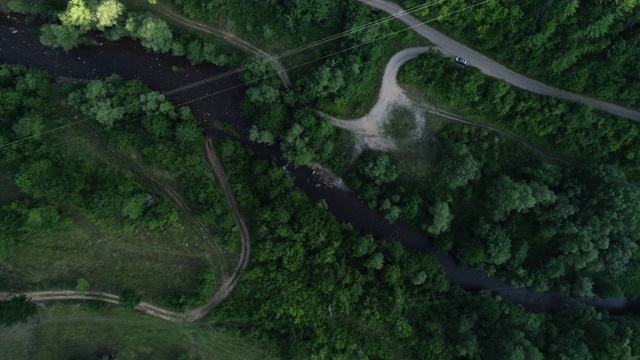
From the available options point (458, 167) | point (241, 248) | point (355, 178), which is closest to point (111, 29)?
point (241, 248)

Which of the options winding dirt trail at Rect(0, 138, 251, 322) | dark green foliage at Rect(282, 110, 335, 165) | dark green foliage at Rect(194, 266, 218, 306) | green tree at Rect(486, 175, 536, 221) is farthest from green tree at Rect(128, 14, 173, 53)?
green tree at Rect(486, 175, 536, 221)

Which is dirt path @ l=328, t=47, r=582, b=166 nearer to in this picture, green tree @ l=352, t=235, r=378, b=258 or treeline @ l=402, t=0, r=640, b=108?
treeline @ l=402, t=0, r=640, b=108

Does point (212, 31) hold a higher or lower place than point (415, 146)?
higher

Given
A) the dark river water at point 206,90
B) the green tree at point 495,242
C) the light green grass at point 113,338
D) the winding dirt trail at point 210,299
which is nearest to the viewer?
the light green grass at point 113,338

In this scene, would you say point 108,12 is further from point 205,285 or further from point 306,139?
point 205,285

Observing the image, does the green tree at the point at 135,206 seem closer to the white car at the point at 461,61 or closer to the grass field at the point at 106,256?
A: the grass field at the point at 106,256

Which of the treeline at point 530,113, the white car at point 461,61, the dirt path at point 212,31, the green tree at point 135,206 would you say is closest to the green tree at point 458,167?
the treeline at point 530,113

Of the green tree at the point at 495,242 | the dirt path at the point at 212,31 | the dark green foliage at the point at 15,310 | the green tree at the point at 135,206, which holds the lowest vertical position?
the dark green foliage at the point at 15,310

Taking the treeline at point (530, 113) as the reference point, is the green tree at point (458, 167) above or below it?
below
